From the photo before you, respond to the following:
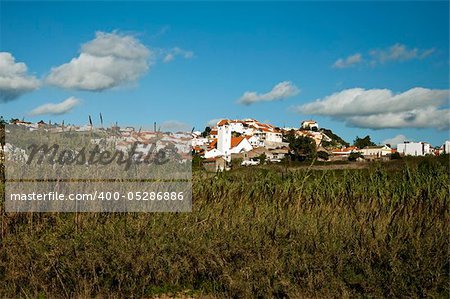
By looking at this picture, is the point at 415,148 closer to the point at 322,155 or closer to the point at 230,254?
the point at 322,155

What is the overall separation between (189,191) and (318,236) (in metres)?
2.82

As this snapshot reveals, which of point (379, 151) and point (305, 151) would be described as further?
point (305, 151)

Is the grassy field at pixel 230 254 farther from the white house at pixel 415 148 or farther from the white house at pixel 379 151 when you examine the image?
the white house at pixel 415 148

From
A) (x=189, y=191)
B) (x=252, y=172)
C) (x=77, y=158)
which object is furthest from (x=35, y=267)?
(x=252, y=172)

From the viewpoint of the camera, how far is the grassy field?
15.8ft

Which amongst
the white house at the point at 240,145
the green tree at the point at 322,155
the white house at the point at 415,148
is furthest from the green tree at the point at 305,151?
the white house at the point at 240,145

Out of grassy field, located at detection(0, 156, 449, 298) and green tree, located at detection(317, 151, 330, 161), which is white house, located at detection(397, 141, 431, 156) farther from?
grassy field, located at detection(0, 156, 449, 298)

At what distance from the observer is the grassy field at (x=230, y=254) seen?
4.82 meters

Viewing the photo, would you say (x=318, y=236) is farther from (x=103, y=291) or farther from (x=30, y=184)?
(x=30, y=184)

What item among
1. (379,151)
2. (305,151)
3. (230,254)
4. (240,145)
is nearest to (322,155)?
(305,151)

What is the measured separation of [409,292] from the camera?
463 cm

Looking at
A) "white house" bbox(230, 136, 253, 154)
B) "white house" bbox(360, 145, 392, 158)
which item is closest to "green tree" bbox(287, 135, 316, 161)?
"white house" bbox(360, 145, 392, 158)

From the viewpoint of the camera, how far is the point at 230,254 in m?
5.30

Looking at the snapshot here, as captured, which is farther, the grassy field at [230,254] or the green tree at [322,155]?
the green tree at [322,155]
